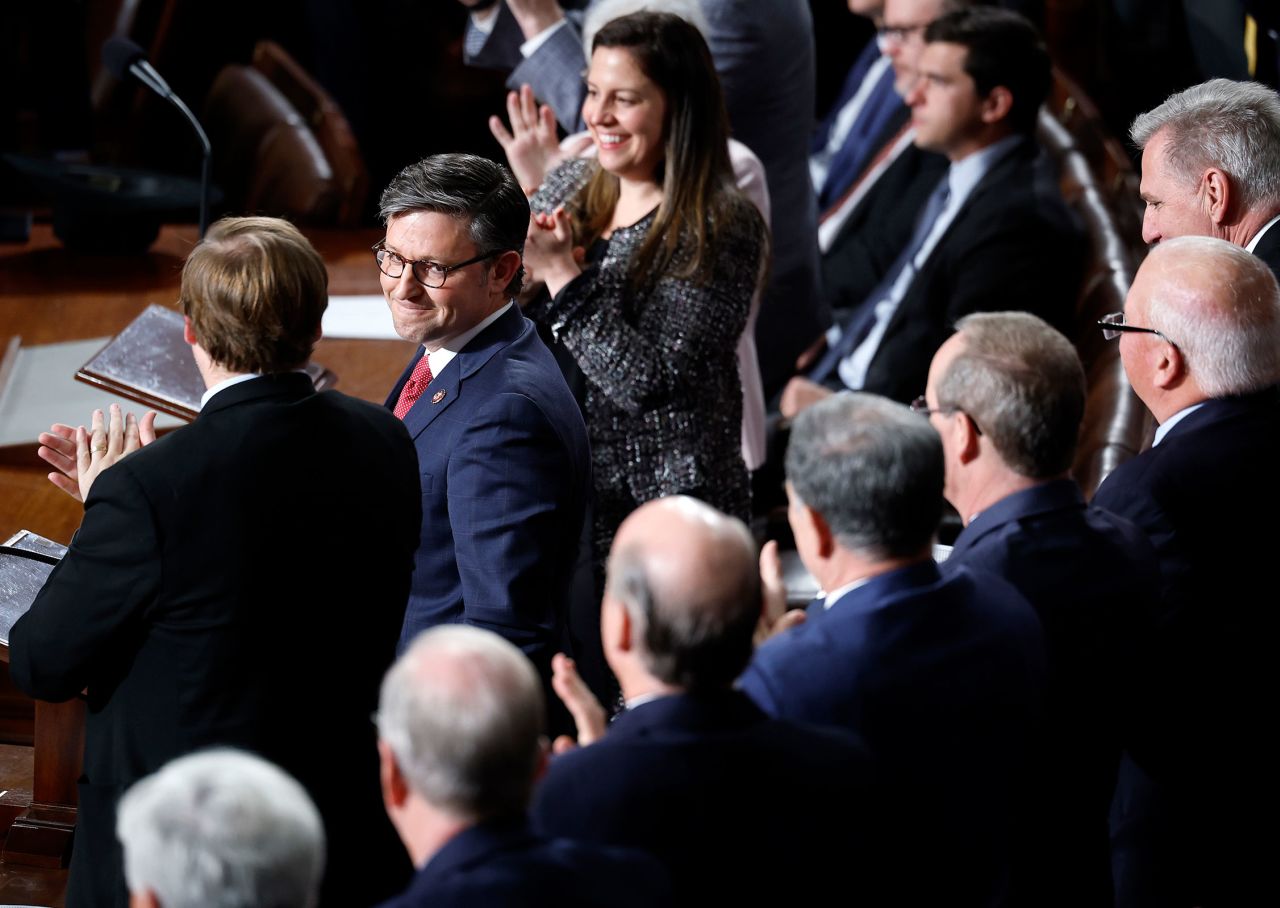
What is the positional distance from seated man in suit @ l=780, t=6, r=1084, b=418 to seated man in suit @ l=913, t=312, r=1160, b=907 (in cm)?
150

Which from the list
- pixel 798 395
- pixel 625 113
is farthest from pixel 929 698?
pixel 798 395

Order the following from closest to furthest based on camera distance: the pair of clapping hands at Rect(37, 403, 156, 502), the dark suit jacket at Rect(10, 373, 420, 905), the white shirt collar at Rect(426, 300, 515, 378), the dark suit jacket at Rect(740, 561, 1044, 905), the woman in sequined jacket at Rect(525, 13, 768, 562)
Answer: the dark suit jacket at Rect(740, 561, 1044, 905), the dark suit jacket at Rect(10, 373, 420, 905), the pair of clapping hands at Rect(37, 403, 156, 502), the white shirt collar at Rect(426, 300, 515, 378), the woman in sequined jacket at Rect(525, 13, 768, 562)

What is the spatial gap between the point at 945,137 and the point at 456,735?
8.52 feet

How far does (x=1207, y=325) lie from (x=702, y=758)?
1.00 meters

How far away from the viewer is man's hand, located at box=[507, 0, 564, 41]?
3238 mm

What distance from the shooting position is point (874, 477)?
1.51 meters

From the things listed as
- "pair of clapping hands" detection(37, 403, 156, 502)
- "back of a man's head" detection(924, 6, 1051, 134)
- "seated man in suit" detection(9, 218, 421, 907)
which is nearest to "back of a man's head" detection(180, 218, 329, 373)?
"seated man in suit" detection(9, 218, 421, 907)

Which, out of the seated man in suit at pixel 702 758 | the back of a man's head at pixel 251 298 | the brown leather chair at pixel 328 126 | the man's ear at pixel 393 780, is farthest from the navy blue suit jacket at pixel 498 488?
the brown leather chair at pixel 328 126

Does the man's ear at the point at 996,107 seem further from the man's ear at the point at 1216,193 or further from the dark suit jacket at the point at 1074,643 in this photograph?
the dark suit jacket at the point at 1074,643

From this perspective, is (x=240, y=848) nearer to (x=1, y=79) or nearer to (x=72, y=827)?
(x=72, y=827)

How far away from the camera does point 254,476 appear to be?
1.69 m

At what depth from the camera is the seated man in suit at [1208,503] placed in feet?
6.36

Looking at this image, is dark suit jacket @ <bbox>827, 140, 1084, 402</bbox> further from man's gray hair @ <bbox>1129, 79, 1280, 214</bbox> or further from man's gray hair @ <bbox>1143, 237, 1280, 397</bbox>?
man's gray hair @ <bbox>1143, 237, 1280, 397</bbox>

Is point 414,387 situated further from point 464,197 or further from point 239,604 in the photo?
point 239,604
